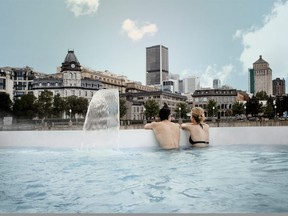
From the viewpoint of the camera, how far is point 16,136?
359 centimetres

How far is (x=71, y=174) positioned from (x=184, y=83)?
23918 millimetres

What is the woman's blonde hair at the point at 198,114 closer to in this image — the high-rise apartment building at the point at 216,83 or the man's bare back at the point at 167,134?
the man's bare back at the point at 167,134

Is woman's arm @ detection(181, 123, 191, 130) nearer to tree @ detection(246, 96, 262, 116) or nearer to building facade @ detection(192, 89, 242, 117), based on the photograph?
tree @ detection(246, 96, 262, 116)

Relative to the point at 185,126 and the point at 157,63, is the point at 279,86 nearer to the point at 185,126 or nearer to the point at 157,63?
the point at 157,63

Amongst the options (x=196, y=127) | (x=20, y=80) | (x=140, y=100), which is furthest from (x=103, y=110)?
(x=20, y=80)

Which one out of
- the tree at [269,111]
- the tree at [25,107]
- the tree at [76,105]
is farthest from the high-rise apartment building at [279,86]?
the tree at [76,105]

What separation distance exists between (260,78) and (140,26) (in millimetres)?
4275

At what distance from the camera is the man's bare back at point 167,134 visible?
2.86 meters

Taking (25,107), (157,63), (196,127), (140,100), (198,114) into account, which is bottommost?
(196,127)

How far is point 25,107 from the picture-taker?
22281mm

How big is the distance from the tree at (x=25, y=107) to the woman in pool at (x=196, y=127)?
20.7m

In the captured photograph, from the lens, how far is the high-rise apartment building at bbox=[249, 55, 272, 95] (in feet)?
32.7

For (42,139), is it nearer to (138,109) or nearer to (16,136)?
(16,136)

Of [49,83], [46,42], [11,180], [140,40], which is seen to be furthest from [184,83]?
[11,180]
